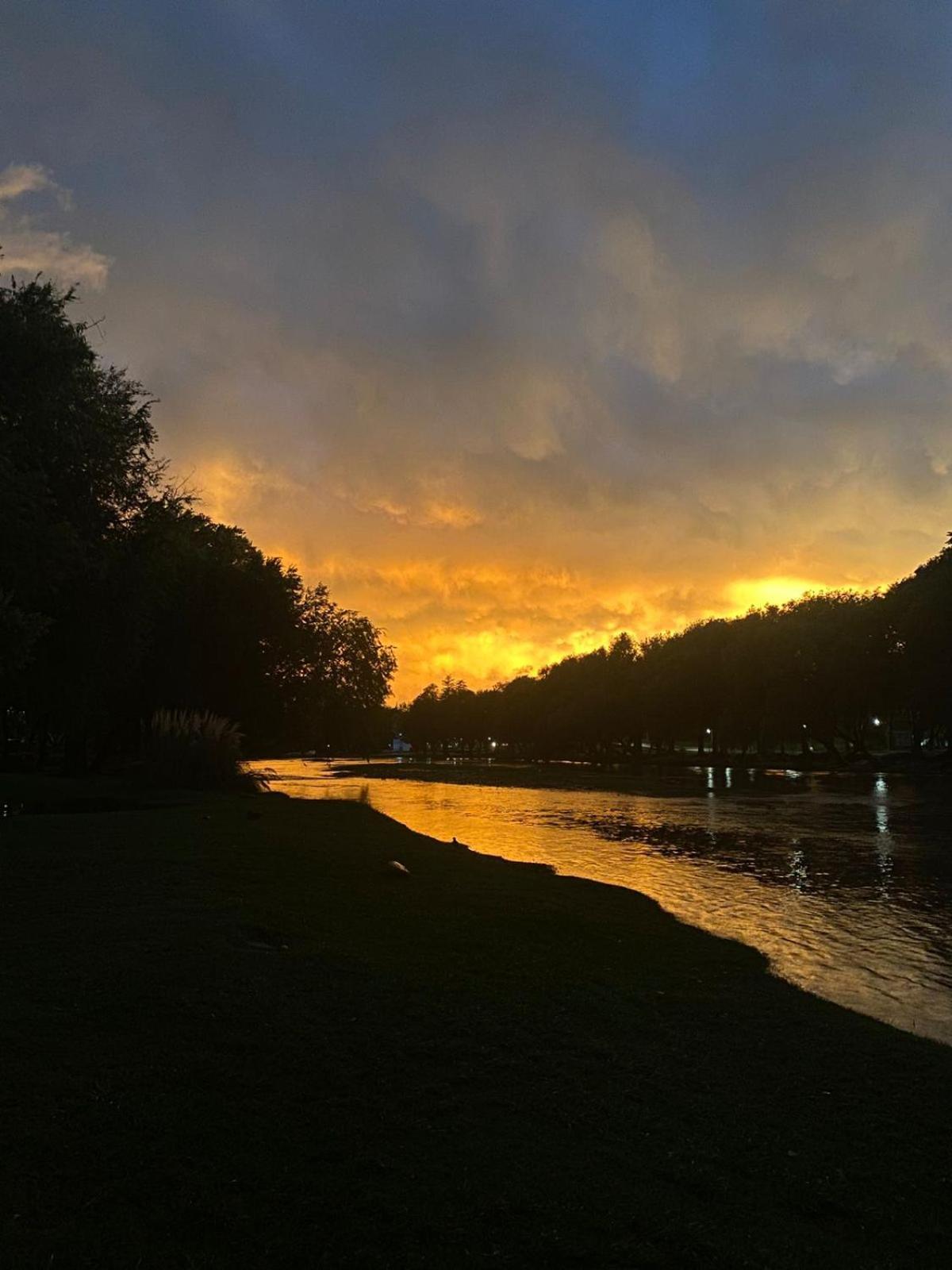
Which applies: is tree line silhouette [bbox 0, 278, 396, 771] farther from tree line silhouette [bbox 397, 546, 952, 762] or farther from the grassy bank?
tree line silhouette [bbox 397, 546, 952, 762]

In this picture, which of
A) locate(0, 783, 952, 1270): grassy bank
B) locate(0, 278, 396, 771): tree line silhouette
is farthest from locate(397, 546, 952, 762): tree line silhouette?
locate(0, 783, 952, 1270): grassy bank

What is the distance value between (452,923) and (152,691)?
32435 mm

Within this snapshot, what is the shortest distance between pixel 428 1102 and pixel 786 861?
16190 millimetres

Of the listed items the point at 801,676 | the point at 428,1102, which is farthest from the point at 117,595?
the point at 801,676

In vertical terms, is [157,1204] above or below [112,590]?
below

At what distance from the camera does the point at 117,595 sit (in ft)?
86.0

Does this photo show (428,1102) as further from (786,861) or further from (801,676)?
(801,676)

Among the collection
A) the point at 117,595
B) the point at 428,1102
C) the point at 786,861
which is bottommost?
the point at 786,861

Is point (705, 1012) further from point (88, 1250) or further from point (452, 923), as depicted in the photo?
point (88, 1250)

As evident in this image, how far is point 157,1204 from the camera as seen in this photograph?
3752mm

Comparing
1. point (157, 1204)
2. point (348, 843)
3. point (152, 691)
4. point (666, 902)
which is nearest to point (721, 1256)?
point (157, 1204)

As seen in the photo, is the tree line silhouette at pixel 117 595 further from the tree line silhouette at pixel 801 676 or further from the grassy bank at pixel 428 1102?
the tree line silhouette at pixel 801 676

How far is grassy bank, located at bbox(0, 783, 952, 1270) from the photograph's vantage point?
3.77m

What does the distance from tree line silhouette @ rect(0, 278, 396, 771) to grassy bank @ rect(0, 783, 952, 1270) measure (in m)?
12.6
